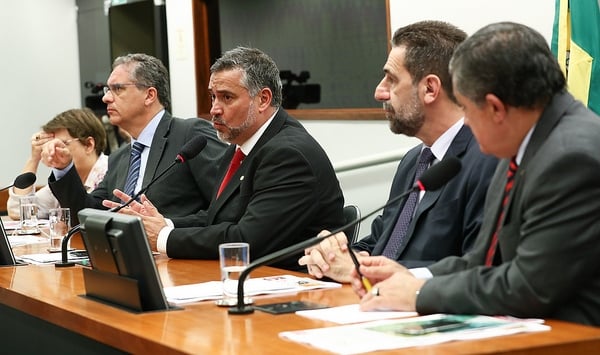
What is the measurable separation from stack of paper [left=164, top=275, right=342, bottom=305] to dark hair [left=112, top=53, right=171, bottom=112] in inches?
75.8

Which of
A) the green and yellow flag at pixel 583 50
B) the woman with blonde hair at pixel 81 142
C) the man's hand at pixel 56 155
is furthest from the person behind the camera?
the woman with blonde hair at pixel 81 142

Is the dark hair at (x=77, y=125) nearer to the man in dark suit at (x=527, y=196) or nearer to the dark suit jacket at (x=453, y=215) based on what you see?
the dark suit jacket at (x=453, y=215)

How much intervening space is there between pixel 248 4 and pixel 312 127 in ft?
3.21

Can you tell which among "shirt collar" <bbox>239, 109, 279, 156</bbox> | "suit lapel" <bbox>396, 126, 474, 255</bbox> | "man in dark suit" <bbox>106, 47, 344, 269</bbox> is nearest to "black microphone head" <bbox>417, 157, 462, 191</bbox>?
"suit lapel" <bbox>396, 126, 474, 255</bbox>

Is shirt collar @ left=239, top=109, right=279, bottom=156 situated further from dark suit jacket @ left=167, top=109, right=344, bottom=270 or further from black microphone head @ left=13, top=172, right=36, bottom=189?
black microphone head @ left=13, top=172, right=36, bottom=189

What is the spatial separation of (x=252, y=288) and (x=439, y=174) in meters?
0.58

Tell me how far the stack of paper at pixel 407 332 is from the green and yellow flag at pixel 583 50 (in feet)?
6.11

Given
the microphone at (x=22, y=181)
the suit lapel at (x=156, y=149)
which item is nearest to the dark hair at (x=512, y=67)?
the microphone at (x=22, y=181)

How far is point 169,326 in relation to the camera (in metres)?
2.08

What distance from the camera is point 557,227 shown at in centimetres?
187

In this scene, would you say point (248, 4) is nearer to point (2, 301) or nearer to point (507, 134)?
point (2, 301)

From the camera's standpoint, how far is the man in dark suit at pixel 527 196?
187cm

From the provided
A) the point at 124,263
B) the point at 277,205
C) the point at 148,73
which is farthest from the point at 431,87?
the point at 148,73

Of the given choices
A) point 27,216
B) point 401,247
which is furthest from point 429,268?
point 27,216
